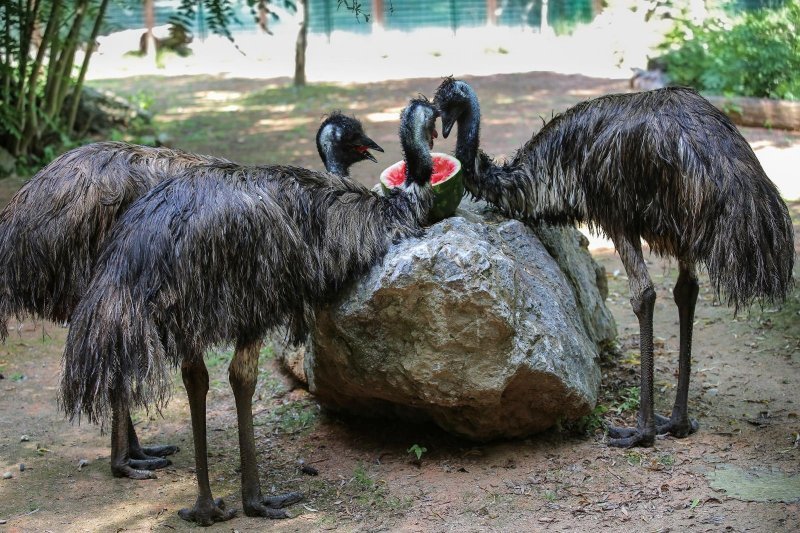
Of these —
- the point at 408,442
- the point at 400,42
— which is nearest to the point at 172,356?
the point at 408,442

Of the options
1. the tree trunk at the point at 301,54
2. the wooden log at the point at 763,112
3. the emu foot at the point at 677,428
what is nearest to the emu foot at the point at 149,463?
the emu foot at the point at 677,428

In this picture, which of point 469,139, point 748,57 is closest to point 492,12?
point 748,57

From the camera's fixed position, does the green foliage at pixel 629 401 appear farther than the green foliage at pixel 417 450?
Yes

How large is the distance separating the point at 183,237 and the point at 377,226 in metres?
1.16

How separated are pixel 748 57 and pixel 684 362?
9687 mm

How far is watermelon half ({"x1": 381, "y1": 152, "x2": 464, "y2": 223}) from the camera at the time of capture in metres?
5.86

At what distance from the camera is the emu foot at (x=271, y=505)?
5242 mm

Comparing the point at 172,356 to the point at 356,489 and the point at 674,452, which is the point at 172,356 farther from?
the point at 674,452

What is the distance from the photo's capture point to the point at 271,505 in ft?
17.5

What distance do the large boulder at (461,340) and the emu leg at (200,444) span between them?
82cm

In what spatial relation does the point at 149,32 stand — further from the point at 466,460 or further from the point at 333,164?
the point at 466,460

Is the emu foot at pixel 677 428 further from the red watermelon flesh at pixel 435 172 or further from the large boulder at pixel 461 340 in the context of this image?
the red watermelon flesh at pixel 435 172

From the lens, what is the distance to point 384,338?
5438mm

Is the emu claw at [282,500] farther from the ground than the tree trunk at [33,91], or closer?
closer
